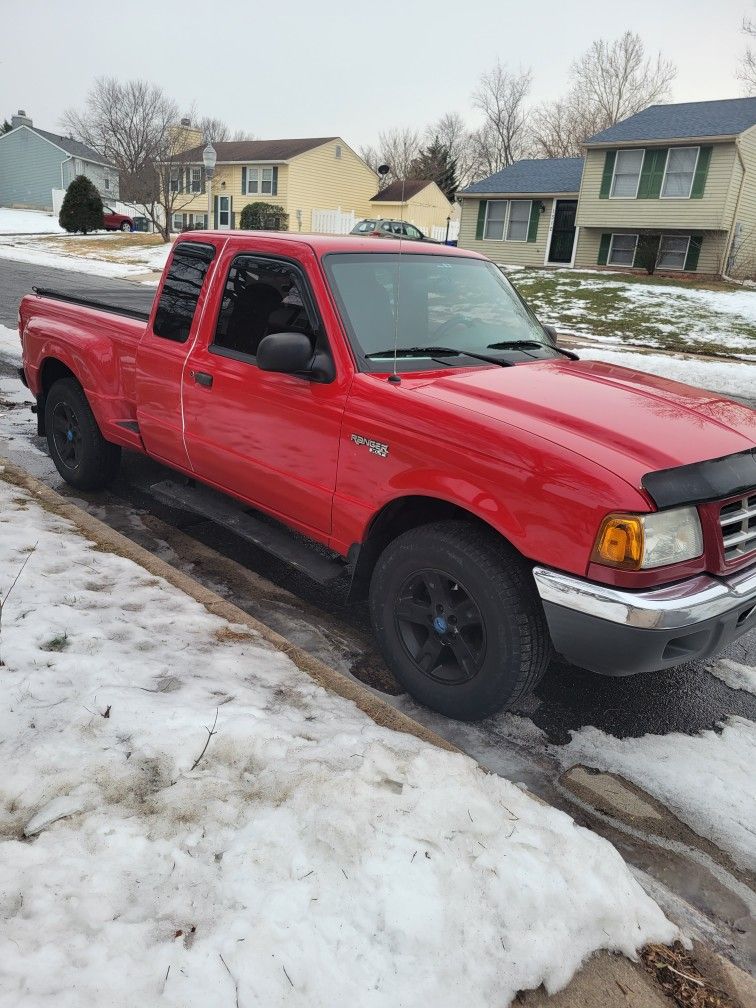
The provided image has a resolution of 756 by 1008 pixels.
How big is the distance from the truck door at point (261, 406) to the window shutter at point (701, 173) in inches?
1068

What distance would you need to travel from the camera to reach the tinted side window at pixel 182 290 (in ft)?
14.1

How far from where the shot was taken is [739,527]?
2906 millimetres

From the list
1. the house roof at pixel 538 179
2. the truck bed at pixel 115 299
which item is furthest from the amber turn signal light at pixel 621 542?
the house roof at pixel 538 179

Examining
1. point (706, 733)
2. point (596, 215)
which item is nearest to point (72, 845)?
point (706, 733)

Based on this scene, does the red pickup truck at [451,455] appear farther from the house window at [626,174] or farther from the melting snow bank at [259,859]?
the house window at [626,174]

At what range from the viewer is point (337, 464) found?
344 centimetres

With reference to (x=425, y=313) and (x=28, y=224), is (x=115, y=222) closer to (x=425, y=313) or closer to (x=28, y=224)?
(x=28, y=224)

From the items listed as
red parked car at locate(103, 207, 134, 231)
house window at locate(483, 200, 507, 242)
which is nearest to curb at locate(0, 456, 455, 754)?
house window at locate(483, 200, 507, 242)

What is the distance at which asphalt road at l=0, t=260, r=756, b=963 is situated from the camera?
9.34ft

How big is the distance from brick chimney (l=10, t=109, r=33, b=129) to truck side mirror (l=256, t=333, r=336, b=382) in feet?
230

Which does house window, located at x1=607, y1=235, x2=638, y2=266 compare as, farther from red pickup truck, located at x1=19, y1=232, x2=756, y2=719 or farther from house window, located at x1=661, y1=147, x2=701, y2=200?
red pickup truck, located at x1=19, y1=232, x2=756, y2=719

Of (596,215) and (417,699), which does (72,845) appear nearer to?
(417,699)

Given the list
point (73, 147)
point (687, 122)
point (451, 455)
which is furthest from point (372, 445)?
point (73, 147)

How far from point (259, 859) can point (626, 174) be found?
3064cm
